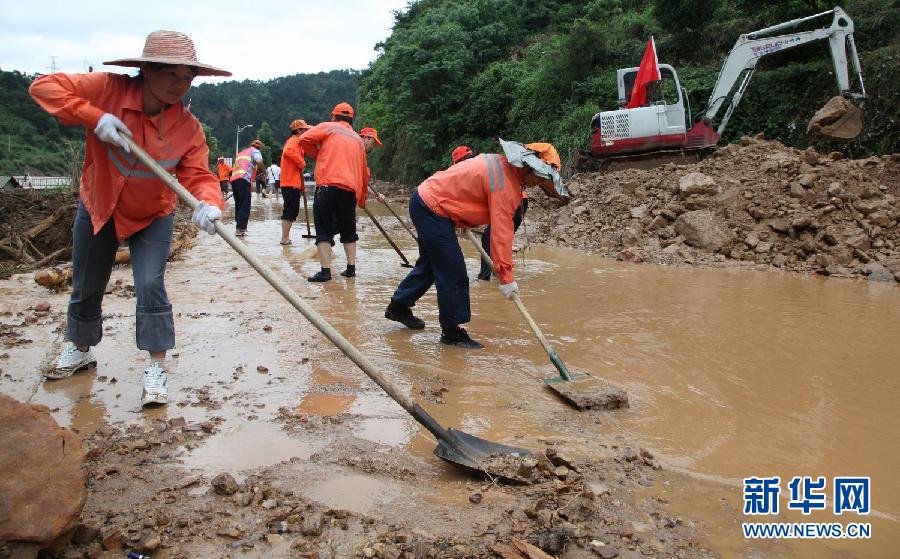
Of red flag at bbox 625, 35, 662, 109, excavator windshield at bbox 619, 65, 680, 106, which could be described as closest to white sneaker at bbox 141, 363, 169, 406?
red flag at bbox 625, 35, 662, 109

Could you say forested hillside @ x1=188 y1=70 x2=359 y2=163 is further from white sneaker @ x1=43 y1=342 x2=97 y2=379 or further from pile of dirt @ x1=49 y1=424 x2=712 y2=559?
pile of dirt @ x1=49 y1=424 x2=712 y2=559

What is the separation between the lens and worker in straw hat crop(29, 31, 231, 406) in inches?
112

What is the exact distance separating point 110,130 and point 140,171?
0.25 metres

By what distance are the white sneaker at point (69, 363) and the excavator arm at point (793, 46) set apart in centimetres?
1205

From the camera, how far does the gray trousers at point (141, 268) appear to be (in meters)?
3.09

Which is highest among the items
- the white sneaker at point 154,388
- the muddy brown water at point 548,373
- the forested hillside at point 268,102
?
the forested hillside at point 268,102

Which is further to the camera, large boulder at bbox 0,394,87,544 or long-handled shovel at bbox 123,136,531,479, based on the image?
long-handled shovel at bbox 123,136,531,479

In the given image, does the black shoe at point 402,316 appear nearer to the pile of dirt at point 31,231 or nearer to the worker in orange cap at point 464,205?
the worker in orange cap at point 464,205

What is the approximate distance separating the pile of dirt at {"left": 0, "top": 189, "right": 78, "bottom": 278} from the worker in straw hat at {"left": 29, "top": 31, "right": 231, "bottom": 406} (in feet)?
12.6

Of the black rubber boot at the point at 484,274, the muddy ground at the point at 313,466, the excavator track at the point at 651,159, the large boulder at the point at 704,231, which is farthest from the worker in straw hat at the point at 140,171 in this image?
the excavator track at the point at 651,159

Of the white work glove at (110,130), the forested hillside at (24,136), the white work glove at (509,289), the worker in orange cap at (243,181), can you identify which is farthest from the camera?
the forested hillside at (24,136)

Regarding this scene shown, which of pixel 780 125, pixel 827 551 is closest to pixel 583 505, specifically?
pixel 827 551

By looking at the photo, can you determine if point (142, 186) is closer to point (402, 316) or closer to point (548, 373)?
point (402, 316)

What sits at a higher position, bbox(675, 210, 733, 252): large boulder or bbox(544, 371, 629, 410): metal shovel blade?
bbox(675, 210, 733, 252): large boulder
